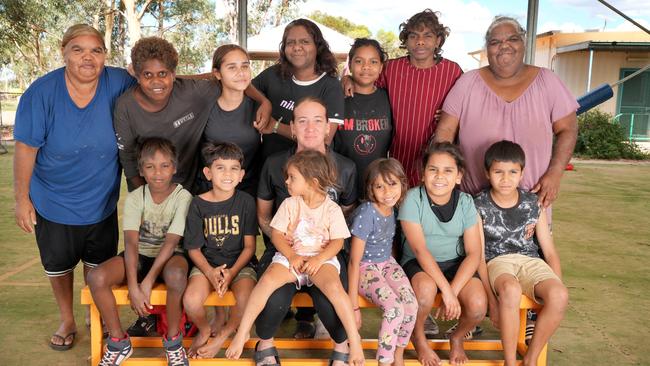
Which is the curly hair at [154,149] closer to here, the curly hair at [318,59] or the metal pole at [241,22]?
the curly hair at [318,59]

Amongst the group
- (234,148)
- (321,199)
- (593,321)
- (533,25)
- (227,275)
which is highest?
(533,25)

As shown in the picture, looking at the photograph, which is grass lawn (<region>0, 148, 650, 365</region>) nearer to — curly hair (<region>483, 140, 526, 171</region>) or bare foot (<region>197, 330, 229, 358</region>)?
bare foot (<region>197, 330, 229, 358</region>)

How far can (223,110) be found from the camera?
11.1 ft

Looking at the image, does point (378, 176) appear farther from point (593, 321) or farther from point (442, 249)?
point (593, 321)

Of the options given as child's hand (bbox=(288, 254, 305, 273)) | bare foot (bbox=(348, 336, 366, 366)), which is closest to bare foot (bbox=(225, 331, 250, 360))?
child's hand (bbox=(288, 254, 305, 273))

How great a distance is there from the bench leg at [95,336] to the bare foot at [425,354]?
1.59 m

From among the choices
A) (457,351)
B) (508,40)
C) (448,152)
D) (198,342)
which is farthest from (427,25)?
(198,342)

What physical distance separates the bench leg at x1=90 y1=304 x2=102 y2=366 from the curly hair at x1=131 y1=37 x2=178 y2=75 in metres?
1.28

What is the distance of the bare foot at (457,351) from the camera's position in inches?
119

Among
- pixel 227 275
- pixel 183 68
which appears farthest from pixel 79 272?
pixel 183 68

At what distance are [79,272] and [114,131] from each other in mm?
2163

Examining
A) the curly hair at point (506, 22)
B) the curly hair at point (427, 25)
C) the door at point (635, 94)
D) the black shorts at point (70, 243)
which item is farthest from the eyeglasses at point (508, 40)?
the door at point (635, 94)

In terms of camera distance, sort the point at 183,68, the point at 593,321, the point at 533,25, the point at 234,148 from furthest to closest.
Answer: the point at 183,68, the point at 533,25, the point at 593,321, the point at 234,148

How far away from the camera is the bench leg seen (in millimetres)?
2982
